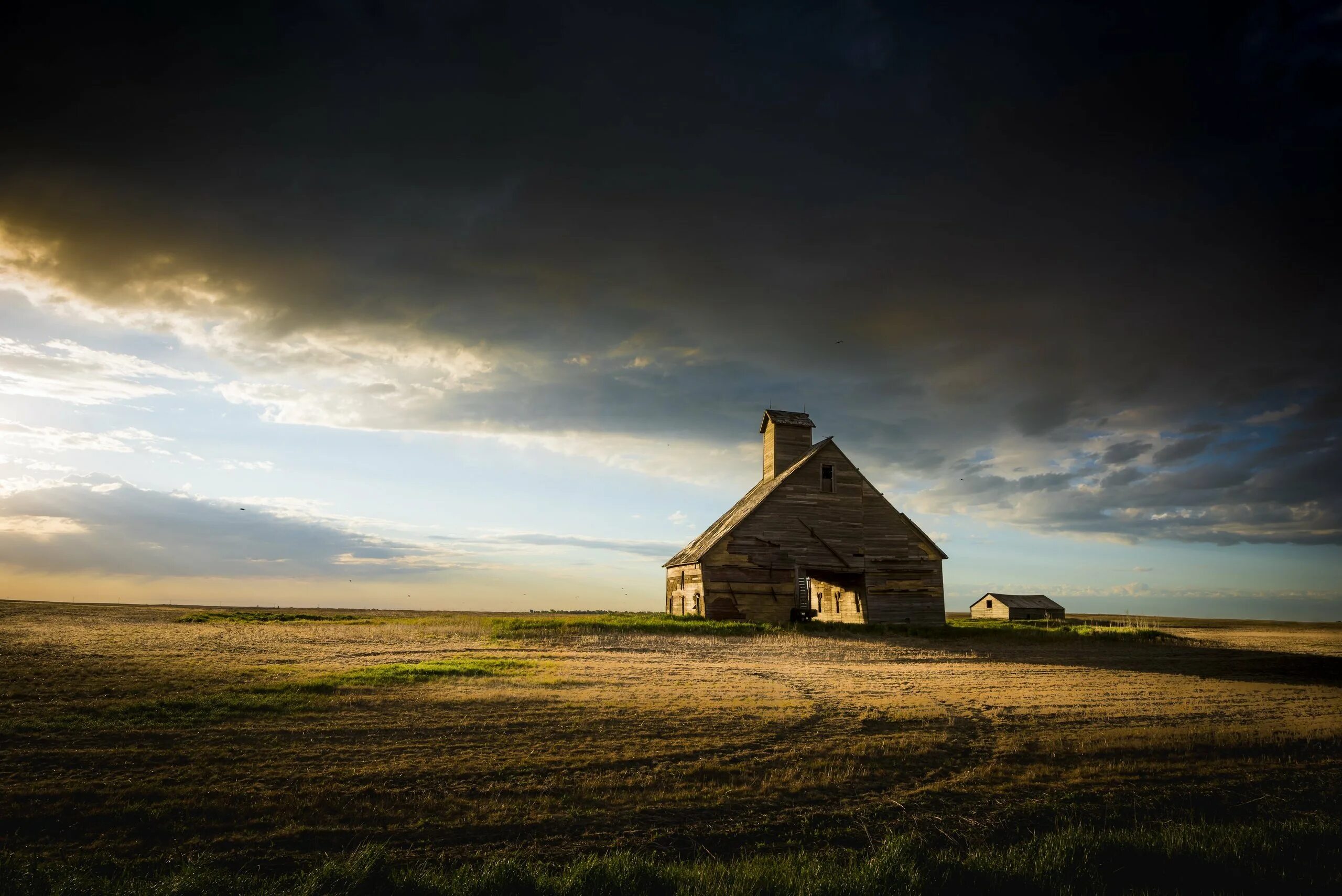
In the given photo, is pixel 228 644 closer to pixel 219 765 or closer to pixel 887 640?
pixel 219 765

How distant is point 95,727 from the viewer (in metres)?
10.6

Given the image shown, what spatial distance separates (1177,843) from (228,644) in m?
24.6

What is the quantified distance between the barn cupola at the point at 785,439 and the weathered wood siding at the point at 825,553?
6.97 meters

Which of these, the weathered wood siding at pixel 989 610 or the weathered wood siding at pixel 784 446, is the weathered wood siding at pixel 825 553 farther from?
the weathered wood siding at pixel 989 610

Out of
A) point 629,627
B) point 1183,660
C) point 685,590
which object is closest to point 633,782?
point 629,627

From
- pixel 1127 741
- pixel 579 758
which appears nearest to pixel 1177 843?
pixel 1127 741

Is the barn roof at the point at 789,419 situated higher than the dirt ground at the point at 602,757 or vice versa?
the barn roof at the point at 789,419

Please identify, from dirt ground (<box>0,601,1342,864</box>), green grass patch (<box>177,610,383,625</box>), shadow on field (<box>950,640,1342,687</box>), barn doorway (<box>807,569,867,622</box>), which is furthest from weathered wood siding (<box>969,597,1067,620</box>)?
green grass patch (<box>177,610,383,625</box>)

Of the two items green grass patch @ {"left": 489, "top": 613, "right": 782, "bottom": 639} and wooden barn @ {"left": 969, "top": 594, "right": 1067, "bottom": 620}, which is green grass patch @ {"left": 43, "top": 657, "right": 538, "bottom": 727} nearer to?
green grass patch @ {"left": 489, "top": 613, "right": 782, "bottom": 639}

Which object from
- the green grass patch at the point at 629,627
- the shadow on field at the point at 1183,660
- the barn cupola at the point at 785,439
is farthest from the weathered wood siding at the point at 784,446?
the shadow on field at the point at 1183,660

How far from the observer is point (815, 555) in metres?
37.7

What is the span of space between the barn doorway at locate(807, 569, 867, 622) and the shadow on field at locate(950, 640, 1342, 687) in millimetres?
6434

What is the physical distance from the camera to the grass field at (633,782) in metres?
6.90

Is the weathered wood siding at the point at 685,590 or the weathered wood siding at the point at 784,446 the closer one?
the weathered wood siding at the point at 685,590
